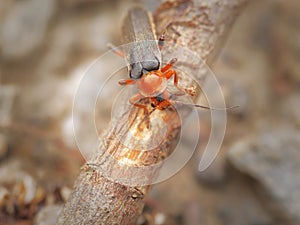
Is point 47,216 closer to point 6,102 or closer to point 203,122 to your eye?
point 6,102

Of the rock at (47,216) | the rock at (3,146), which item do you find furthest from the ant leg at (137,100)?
the rock at (3,146)

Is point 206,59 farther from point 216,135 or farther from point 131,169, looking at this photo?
point 216,135

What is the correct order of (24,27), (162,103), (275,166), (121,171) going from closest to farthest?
1. (121,171)
2. (162,103)
3. (275,166)
4. (24,27)

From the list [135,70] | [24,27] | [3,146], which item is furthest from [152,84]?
[24,27]

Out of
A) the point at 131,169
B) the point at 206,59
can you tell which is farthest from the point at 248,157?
the point at 131,169

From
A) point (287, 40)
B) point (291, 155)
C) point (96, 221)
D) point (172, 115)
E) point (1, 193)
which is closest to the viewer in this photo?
point (96, 221)

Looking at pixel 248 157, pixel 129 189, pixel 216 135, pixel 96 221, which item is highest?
pixel 216 135

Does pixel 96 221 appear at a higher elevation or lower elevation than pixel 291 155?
lower
